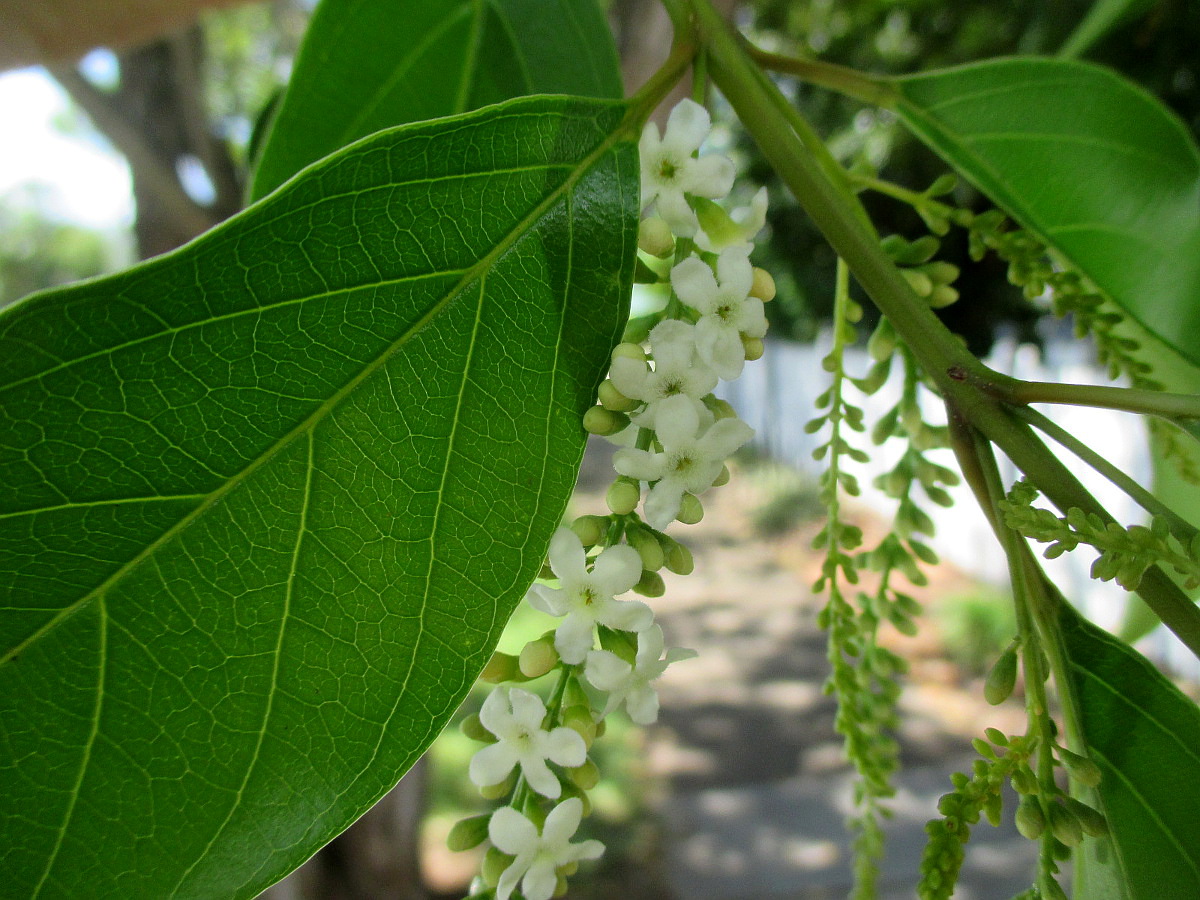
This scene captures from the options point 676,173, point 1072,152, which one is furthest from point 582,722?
point 1072,152

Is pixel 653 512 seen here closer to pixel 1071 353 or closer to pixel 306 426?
pixel 306 426

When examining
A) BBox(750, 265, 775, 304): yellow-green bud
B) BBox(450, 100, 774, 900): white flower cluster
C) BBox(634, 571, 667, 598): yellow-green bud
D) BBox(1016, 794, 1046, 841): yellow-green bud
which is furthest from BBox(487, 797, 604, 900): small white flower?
BBox(750, 265, 775, 304): yellow-green bud

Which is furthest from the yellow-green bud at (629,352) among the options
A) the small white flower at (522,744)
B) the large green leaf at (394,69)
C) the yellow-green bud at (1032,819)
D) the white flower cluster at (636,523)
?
the large green leaf at (394,69)

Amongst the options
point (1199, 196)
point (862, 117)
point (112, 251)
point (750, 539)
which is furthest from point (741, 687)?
point (112, 251)

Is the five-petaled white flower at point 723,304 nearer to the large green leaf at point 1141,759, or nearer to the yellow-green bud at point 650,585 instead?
the yellow-green bud at point 650,585

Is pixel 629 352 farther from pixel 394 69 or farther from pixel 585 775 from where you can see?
pixel 394 69

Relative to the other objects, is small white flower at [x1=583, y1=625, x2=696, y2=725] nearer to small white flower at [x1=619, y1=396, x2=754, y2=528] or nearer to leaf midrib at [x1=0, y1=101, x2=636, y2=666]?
small white flower at [x1=619, y1=396, x2=754, y2=528]

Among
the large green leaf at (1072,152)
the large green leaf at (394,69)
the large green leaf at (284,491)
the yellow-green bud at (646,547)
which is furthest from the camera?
the large green leaf at (394,69)
